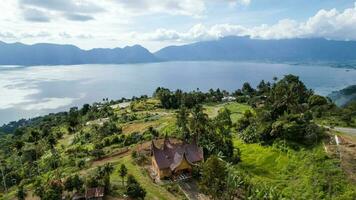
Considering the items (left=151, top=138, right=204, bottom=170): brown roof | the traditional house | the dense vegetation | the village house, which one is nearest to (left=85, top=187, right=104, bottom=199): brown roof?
the village house

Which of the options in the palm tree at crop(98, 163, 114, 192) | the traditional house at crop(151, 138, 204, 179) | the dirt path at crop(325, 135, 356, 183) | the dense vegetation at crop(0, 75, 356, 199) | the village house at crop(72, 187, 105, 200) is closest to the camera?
the dense vegetation at crop(0, 75, 356, 199)

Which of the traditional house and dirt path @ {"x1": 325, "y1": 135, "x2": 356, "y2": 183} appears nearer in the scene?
dirt path @ {"x1": 325, "y1": 135, "x2": 356, "y2": 183}

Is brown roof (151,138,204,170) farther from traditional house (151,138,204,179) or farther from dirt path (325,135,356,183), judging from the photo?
dirt path (325,135,356,183)

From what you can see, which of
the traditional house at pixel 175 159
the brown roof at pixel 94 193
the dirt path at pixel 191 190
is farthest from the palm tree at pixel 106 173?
the dirt path at pixel 191 190

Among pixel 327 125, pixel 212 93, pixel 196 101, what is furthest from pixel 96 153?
pixel 212 93

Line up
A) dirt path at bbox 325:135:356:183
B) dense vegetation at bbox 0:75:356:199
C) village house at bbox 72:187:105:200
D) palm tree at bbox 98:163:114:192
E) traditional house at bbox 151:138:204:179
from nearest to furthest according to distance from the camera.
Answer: dense vegetation at bbox 0:75:356:199, village house at bbox 72:187:105:200, dirt path at bbox 325:135:356:183, palm tree at bbox 98:163:114:192, traditional house at bbox 151:138:204:179

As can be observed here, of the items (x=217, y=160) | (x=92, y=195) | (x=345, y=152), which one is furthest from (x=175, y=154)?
(x=345, y=152)

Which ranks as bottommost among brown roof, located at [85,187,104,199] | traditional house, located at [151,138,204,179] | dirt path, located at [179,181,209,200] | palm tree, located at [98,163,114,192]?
dirt path, located at [179,181,209,200]
